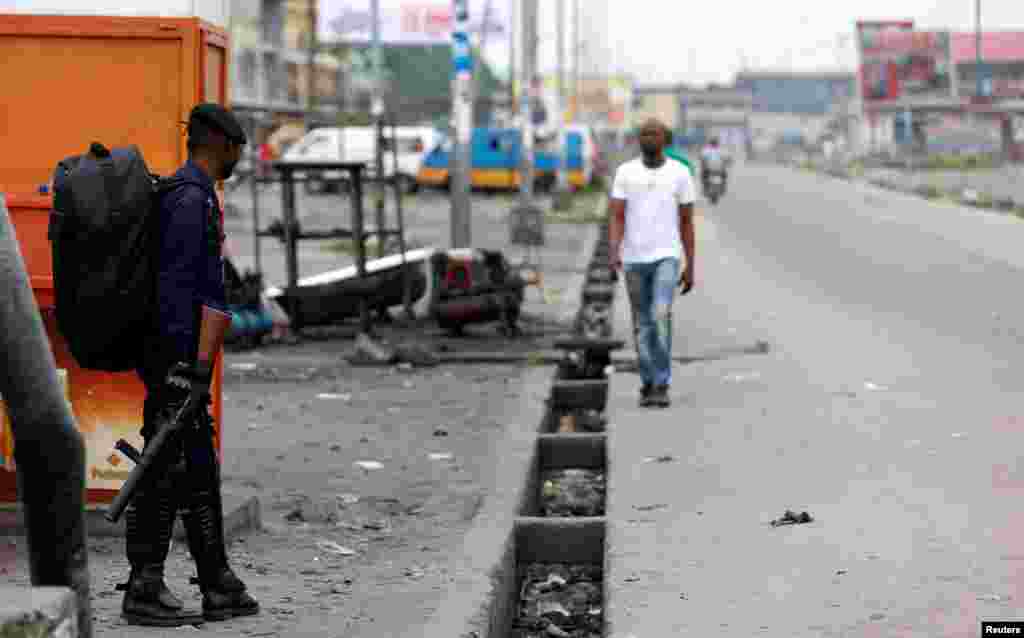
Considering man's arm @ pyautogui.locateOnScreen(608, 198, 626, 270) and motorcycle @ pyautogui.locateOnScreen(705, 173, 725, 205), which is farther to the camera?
motorcycle @ pyautogui.locateOnScreen(705, 173, 725, 205)

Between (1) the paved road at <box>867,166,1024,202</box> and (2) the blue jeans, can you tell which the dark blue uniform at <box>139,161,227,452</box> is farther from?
(1) the paved road at <box>867,166,1024,202</box>

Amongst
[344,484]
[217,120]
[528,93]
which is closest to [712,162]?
[528,93]

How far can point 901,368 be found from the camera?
14.1 meters

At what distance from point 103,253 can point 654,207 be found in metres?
6.39

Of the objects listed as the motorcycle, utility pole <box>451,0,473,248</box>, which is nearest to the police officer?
utility pole <box>451,0,473,248</box>

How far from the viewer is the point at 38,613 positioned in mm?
4531

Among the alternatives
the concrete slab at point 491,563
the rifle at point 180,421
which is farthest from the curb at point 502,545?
the rifle at point 180,421

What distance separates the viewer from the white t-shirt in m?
12.7

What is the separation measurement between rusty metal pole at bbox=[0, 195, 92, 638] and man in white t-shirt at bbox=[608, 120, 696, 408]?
7582 mm

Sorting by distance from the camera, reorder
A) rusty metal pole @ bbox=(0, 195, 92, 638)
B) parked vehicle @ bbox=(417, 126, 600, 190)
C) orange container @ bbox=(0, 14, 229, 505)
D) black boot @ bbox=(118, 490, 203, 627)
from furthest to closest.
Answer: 1. parked vehicle @ bbox=(417, 126, 600, 190)
2. orange container @ bbox=(0, 14, 229, 505)
3. black boot @ bbox=(118, 490, 203, 627)
4. rusty metal pole @ bbox=(0, 195, 92, 638)

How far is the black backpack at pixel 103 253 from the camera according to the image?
6.71m

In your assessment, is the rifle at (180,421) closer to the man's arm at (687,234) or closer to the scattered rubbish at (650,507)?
the scattered rubbish at (650,507)

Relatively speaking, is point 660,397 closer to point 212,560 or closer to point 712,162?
point 212,560

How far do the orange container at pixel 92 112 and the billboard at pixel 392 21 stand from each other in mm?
59888
